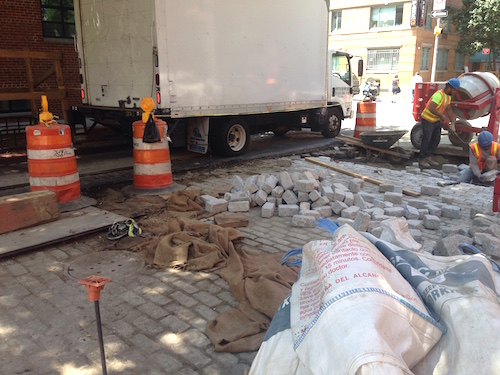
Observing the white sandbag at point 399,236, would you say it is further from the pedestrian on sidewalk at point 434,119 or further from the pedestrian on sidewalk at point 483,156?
the pedestrian on sidewalk at point 434,119

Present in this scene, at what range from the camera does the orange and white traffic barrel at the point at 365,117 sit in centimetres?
1278

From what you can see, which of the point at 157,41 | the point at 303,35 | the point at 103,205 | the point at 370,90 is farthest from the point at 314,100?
the point at 370,90

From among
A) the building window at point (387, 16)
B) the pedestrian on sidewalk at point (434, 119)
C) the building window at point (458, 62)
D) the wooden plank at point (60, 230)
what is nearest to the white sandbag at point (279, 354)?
the wooden plank at point (60, 230)

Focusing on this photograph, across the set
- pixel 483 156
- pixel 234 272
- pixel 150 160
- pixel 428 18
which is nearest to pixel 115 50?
pixel 150 160

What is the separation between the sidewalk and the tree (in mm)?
34104

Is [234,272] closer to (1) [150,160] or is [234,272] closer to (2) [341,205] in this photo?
(2) [341,205]

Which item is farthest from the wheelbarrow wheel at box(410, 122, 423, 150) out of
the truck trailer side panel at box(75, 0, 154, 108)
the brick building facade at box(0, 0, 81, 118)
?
the brick building facade at box(0, 0, 81, 118)

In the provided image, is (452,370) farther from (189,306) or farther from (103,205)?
(103,205)

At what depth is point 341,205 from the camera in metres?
6.23

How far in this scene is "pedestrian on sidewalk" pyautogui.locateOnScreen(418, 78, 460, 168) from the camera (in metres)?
10.3

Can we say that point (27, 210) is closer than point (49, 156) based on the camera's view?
Yes

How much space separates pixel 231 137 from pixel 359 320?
9.18 meters

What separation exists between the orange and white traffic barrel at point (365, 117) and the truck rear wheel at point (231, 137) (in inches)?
154

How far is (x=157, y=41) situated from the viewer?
8234 millimetres
